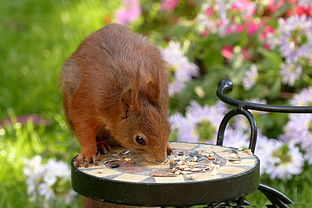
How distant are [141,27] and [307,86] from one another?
1.14m

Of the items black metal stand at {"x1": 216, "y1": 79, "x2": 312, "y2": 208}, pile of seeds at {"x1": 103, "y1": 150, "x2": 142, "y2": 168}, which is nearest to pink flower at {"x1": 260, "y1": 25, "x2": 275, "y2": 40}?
black metal stand at {"x1": 216, "y1": 79, "x2": 312, "y2": 208}

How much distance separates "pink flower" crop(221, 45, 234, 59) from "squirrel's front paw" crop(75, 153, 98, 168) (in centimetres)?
153

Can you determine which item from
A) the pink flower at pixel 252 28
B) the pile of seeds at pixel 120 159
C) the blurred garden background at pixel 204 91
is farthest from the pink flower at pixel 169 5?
the pile of seeds at pixel 120 159

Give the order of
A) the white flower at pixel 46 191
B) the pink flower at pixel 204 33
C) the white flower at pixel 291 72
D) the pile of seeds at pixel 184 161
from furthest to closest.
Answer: the pink flower at pixel 204 33
the white flower at pixel 291 72
the white flower at pixel 46 191
the pile of seeds at pixel 184 161

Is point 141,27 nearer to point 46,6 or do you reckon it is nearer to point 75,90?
point 75,90

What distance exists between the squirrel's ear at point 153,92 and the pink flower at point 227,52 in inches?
58.5

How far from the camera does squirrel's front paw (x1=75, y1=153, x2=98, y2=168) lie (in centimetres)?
174

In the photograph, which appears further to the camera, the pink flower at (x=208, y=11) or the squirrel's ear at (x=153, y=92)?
the pink flower at (x=208, y=11)

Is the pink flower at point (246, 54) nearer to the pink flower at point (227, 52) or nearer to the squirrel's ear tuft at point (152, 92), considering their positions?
the pink flower at point (227, 52)

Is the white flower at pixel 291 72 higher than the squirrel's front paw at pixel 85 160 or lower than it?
higher

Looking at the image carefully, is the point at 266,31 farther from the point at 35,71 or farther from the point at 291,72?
the point at 35,71

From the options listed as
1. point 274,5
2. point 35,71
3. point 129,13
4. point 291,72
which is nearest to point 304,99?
point 291,72

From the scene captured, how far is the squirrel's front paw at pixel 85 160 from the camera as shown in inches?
68.6

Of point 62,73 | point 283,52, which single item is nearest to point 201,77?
point 283,52
